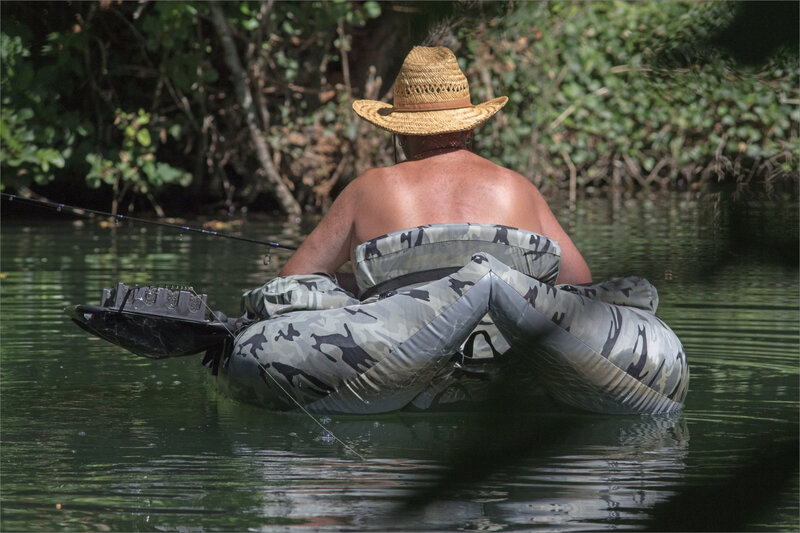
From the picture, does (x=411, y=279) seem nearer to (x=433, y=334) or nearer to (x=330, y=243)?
(x=433, y=334)

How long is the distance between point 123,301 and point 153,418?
389mm

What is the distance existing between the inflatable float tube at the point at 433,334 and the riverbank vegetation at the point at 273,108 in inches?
223

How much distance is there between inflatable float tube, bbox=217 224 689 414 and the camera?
374 centimetres

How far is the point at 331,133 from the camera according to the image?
40.5 ft

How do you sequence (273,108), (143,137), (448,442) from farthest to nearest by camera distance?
(273,108) < (143,137) < (448,442)

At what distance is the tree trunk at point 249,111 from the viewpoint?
1094cm

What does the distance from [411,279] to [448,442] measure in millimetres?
2739

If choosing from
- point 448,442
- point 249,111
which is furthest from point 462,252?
point 249,111

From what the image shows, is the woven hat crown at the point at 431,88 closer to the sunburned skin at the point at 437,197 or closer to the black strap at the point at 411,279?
the sunburned skin at the point at 437,197

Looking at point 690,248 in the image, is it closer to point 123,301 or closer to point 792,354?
point 123,301

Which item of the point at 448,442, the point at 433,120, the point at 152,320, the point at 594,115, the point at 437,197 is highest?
the point at 448,442

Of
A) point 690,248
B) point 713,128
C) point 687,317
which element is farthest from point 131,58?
point 690,248

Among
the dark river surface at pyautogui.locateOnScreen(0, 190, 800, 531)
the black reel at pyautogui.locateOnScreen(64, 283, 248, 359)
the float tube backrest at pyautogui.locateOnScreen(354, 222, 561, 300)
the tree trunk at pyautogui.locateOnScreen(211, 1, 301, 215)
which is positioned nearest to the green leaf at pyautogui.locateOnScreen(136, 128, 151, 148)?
the tree trunk at pyautogui.locateOnScreen(211, 1, 301, 215)

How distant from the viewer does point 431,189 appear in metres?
4.09
